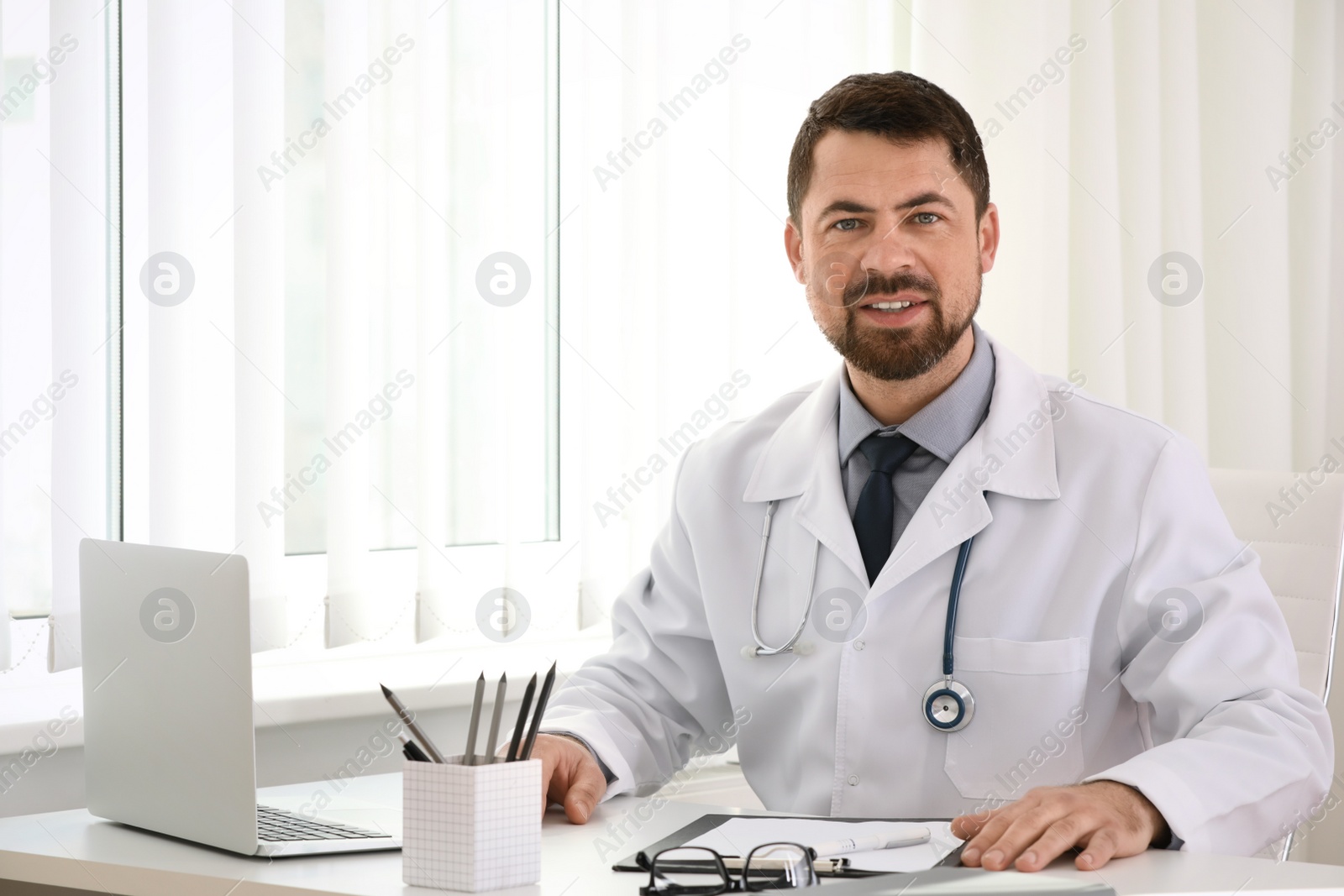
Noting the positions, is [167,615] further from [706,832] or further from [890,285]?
[890,285]

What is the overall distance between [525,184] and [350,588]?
769mm

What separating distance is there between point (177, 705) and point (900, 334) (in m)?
0.97

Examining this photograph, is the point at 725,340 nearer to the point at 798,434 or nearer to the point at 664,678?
the point at 798,434

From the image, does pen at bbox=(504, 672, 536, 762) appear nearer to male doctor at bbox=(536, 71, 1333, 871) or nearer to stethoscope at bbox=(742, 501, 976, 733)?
male doctor at bbox=(536, 71, 1333, 871)

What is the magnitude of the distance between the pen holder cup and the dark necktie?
615mm

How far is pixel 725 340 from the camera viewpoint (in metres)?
2.43

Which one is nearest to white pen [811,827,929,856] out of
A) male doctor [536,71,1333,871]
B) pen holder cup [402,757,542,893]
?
male doctor [536,71,1333,871]

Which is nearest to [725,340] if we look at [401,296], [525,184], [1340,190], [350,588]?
[525,184]

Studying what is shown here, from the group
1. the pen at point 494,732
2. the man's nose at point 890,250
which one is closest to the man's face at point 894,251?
the man's nose at point 890,250

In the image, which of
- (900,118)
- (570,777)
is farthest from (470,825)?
(900,118)

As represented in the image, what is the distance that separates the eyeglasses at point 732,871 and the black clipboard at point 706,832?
24 mm

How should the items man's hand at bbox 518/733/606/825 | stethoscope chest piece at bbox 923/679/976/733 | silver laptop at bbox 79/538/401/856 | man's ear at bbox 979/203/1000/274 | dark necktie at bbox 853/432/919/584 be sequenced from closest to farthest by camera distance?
silver laptop at bbox 79/538/401/856, man's hand at bbox 518/733/606/825, stethoscope chest piece at bbox 923/679/976/733, dark necktie at bbox 853/432/919/584, man's ear at bbox 979/203/1000/274

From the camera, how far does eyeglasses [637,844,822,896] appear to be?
99cm

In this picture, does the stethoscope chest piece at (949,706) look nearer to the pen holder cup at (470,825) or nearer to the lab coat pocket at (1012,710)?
the lab coat pocket at (1012,710)
